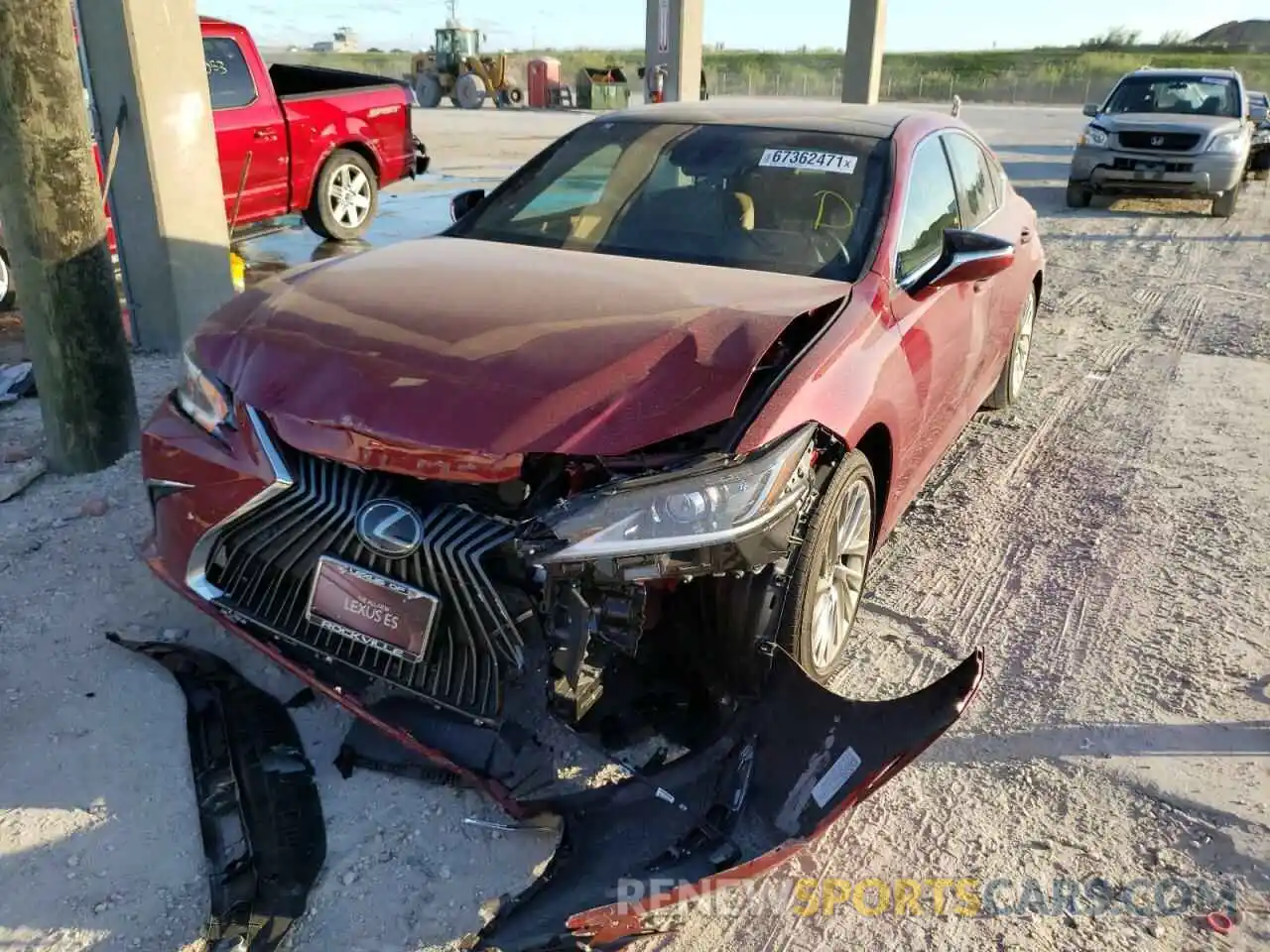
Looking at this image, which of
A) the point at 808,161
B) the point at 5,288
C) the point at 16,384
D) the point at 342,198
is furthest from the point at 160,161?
the point at 342,198

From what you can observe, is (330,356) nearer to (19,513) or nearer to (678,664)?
(678,664)

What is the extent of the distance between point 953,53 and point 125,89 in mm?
79895

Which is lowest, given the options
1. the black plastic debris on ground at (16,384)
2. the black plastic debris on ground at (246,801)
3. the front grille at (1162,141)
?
the black plastic debris on ground at (246,801)

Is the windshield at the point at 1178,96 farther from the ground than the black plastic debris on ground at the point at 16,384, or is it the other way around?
the windshield at the point at 1178,96

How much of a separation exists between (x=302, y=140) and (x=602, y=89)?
28.8 metres

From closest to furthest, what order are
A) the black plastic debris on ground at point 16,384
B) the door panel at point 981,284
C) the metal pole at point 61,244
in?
1. the metal pole at point 61,244
2. the door panel at point 981,284
3. the black plastic debris on ground at point 16,384

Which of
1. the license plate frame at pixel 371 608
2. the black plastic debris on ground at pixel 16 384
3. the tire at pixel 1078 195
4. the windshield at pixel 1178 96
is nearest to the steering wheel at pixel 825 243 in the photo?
the license plate frame at pixel 371 608

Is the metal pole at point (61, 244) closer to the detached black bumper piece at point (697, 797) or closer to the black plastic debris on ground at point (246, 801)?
the black plastic debris on ground at point (246, 801)

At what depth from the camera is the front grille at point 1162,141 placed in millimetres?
12523

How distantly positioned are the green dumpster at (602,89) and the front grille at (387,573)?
3548 cm

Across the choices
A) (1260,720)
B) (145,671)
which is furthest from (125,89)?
(1260,720)

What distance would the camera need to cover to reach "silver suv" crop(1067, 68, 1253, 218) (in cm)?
1251

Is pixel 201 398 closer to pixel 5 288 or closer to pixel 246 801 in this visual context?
pixel 246 801

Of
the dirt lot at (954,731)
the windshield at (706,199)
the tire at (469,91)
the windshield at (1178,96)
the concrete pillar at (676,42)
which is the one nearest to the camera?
the dirt lot at (954,731)
